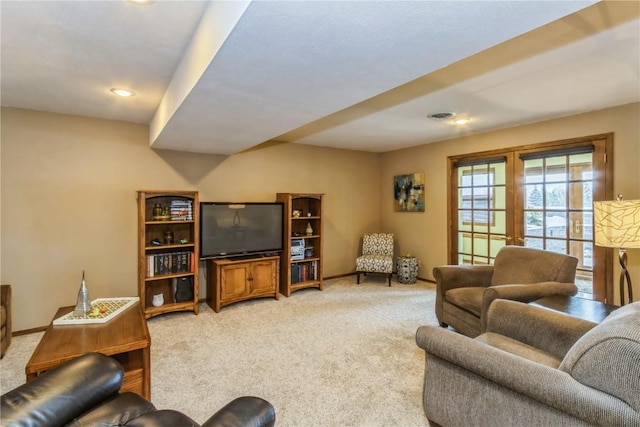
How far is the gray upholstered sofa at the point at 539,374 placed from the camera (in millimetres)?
1169

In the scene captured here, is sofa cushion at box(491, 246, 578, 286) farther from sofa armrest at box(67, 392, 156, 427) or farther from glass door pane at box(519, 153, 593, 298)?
sofa armrest at box(67, 392, 156, 427)

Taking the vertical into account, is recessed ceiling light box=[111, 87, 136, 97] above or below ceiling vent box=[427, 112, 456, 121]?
below

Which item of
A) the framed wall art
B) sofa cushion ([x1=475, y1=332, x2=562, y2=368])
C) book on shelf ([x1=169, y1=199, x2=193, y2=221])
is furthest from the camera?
the framed wall art

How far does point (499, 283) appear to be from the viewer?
3105 millimetres

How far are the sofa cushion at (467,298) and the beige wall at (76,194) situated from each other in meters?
3.02

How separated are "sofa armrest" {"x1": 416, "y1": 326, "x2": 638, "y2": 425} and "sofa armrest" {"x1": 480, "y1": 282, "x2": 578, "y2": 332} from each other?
1074mm

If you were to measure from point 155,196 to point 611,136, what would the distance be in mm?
5000

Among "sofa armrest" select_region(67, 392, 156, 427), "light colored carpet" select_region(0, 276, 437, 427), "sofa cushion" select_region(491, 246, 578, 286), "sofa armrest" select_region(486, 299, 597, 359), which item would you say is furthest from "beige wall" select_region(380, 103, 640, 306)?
"sofa armrest" select_region(67, 392, 156, 427)

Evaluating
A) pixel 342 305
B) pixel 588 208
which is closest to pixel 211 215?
pixel 342 305

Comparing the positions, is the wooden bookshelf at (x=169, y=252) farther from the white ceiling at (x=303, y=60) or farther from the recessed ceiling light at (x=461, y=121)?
the recessed ceiling light at (x=461, y=121)

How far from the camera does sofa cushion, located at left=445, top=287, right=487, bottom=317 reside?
9.12ft

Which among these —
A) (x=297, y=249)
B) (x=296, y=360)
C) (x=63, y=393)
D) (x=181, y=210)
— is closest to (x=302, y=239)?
(x=297, y=249)

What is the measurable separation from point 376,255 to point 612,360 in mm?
4158

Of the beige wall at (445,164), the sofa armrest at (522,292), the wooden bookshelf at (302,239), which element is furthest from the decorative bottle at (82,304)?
the beige wall at (445,164)
